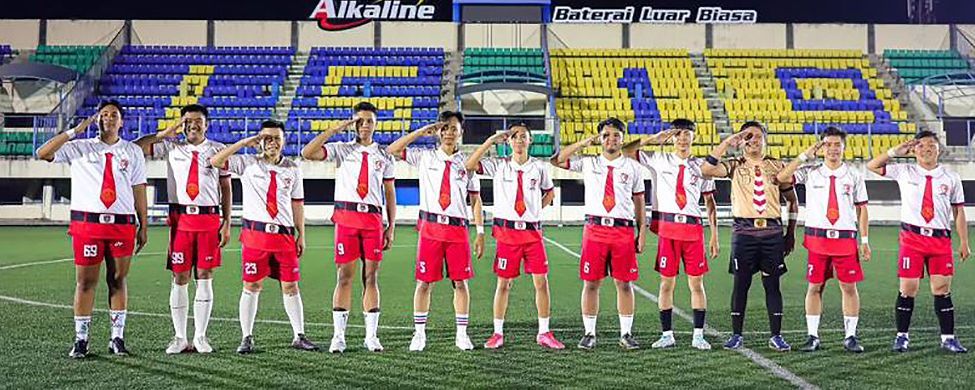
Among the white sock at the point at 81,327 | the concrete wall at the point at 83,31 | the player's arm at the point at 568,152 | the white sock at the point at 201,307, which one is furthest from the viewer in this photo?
the concrete wall at the point at 83,31

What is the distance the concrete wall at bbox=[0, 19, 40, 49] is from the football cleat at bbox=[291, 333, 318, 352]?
3613cm

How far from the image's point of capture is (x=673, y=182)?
7.11 metres

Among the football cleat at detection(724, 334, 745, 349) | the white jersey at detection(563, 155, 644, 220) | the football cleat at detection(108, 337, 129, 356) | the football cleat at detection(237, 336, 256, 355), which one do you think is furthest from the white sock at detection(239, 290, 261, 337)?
the football cleat at detection(724, 334, 745, 349)

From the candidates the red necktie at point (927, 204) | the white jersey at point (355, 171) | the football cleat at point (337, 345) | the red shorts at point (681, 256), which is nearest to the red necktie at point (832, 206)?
the red necktie at point (927, 204)

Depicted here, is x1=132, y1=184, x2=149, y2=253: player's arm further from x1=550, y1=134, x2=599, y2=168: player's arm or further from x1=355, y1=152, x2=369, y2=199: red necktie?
x1=550, y1=134, x2=599, y2=168: player's arm

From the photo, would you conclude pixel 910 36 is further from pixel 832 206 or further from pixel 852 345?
pixel 852 345

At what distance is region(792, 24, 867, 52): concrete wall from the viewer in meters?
37.2

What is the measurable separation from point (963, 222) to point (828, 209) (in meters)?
1.29

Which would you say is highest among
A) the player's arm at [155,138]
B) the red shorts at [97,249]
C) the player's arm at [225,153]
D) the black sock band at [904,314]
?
the player's arm at [155,138]

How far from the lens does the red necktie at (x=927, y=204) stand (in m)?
6.86

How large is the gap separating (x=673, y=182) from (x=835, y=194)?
1.41 metres

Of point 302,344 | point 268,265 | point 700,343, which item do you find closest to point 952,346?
point 700,343

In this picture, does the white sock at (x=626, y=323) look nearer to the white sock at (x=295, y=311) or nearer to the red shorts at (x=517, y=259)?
the red shorts at (x=517, y=259)

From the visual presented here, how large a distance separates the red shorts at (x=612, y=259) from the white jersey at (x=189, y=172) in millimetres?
3273
